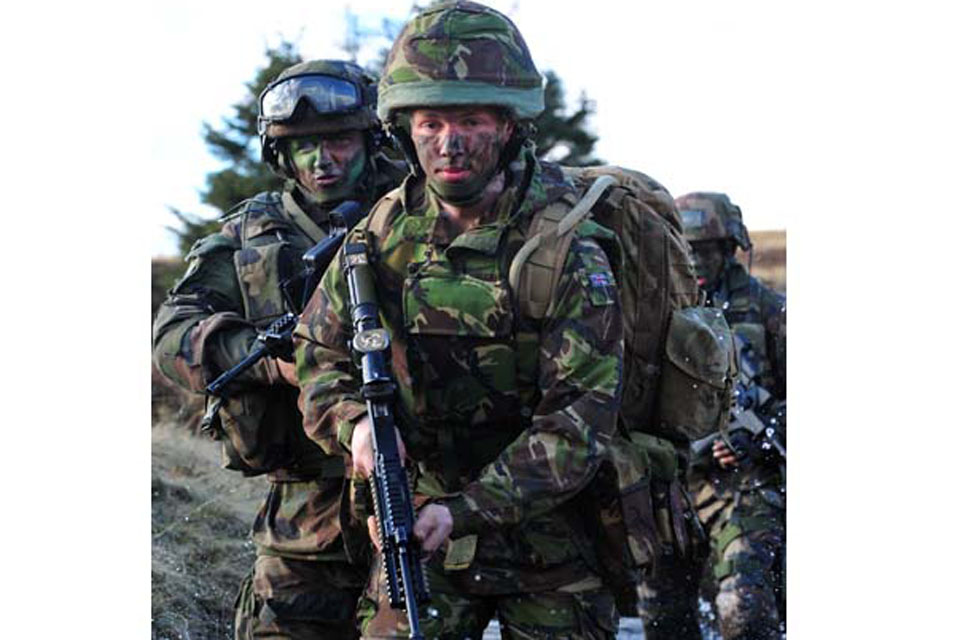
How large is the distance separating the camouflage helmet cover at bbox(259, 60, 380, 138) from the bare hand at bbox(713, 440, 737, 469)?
3225mm

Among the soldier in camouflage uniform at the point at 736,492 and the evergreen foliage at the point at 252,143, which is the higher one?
the evergreen foliage at the point at 252,143

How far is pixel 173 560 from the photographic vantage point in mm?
7934

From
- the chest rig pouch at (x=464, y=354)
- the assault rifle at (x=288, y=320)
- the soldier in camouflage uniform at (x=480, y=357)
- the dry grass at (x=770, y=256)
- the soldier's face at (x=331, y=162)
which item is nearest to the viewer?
the soldier in camouflage uniform at (x=480, y=357)

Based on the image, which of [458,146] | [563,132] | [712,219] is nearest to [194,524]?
[712,219]

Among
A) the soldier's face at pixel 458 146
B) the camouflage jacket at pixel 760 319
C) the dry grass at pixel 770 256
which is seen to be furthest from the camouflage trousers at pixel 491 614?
the camouflage jacket at pixel 760 319

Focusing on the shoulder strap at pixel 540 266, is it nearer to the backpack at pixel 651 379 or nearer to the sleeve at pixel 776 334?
the backpack at pixel 651 379

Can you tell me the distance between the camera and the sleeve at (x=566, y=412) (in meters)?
4.68

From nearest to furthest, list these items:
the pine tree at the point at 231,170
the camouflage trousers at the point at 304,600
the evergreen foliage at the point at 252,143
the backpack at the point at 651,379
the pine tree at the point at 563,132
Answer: the backpack at the point at 651,379 < the camouflage trousers at the point at 304,600 < the evergreen foliage at the point at 252,143 < the pine tree at the point at 231,170 < the pine tree at the point at 563,132

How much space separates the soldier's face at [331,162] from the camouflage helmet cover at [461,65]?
3.69 ft

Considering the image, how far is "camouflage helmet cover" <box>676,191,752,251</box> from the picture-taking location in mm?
9289

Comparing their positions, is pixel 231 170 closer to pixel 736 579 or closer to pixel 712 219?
pixel 712 219
